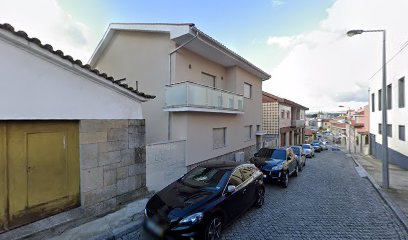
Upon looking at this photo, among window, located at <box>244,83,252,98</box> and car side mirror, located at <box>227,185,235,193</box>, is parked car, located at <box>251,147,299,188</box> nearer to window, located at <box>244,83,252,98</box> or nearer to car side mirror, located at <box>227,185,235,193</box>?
car side mirror, located at <box>227,185,235,193</box>

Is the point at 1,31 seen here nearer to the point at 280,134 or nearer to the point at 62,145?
the point at 62,145

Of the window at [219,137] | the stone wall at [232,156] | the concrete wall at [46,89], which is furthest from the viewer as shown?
the window at [219,137]

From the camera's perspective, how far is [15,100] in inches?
152

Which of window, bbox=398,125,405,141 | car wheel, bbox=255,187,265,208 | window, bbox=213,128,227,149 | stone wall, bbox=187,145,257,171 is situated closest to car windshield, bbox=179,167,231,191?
car wheel, bbox=255,187,265,208

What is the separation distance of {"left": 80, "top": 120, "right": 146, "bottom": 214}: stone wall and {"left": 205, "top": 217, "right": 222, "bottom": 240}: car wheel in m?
2.86

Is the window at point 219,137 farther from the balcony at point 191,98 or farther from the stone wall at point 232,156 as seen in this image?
the balcony at point 191,98

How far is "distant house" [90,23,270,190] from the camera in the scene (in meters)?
8.01

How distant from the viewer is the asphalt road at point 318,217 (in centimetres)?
451

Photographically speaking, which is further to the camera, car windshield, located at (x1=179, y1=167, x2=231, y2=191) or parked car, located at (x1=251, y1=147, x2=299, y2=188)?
parked car, located at (x1=251, y1=147, x2=299, y2=188)

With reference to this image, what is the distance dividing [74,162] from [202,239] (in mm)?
3336

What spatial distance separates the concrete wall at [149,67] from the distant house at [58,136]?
3.09 meters

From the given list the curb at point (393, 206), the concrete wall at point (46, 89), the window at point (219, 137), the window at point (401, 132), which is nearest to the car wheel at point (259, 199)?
the curb at point (393, 206)

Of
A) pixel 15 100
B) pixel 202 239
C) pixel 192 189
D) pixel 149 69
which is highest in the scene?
pixel 149 69

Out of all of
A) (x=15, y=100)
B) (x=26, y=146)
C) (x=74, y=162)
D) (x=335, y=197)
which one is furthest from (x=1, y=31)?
(x=335, y=197)
